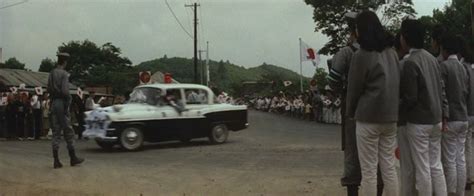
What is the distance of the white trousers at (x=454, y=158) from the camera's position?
5.89m

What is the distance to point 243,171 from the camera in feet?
31.7

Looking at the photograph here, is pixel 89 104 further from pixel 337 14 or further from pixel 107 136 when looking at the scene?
pixel 337 14

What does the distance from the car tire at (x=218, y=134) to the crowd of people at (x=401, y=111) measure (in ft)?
35.4

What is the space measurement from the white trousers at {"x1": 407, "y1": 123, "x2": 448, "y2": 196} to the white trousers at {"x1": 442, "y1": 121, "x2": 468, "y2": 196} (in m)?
0.56

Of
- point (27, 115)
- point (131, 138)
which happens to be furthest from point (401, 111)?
point (27, 115)

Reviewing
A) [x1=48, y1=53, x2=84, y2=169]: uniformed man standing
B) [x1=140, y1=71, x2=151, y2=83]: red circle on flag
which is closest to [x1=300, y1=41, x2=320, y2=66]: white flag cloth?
[x1=140, y1=71, x2=151, y2=83]: red circle on flag

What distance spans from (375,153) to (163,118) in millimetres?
10855

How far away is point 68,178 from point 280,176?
316cm

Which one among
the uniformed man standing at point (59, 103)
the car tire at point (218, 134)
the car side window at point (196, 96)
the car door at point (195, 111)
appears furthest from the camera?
the car tire at point (218, 134)

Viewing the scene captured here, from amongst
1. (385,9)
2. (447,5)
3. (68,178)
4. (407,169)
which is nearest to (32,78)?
(385,9)

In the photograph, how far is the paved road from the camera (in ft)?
24.8

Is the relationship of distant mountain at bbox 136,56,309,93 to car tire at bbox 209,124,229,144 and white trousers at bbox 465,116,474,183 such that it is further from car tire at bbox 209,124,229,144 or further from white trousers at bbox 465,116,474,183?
white trousers at bbox 465,116,474,183

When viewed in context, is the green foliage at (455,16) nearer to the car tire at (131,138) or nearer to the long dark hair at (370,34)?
the car tire at (131,138)

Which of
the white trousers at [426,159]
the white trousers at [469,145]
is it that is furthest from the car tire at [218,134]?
the white trousers at [426,159]
